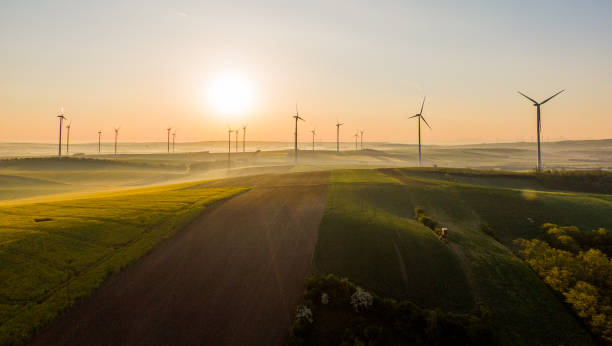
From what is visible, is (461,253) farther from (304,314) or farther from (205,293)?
(205,293)

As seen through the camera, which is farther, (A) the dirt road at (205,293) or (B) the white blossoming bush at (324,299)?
(B) the white blossoming bush at (324,299)

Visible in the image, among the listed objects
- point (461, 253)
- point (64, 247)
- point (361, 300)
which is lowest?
point (361, 300)

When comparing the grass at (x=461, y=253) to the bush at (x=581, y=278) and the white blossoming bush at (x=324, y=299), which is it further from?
the white blossoming bush at (x=324, y=299)

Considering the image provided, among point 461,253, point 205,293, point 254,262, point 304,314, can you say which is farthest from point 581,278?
point 205,293

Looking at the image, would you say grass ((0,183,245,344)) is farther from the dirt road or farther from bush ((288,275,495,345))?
bush ((288,275,495,345))

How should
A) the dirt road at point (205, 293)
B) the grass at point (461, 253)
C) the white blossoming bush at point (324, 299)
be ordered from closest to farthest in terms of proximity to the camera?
the dirt road at point (205, 293)
the white blossoming bush at point (324, 299)
the grass at point (461, 253)

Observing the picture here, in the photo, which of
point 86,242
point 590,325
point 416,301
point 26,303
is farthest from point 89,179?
point 590,325

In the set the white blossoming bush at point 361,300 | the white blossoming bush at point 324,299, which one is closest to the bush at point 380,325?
the white blossoming bush at point 361,300
